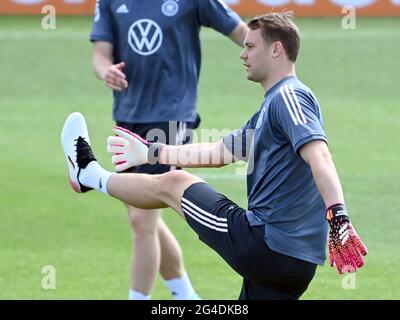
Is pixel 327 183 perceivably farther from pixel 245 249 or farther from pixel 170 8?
pixel 170 8

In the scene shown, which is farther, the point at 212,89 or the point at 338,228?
the point at 212,89

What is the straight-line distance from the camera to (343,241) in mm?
6262

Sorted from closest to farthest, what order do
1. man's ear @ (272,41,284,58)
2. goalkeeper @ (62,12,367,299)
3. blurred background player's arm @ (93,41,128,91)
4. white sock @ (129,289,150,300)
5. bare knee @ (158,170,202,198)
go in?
goalkeeper @ (62,12,367,299), man's ear @ (272,41,284,58), bare knee @ (158,170,202,198), blurred background player's arm @ (93,41,128,91), white sock @ (129,289,150,300)

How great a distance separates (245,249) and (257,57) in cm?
120

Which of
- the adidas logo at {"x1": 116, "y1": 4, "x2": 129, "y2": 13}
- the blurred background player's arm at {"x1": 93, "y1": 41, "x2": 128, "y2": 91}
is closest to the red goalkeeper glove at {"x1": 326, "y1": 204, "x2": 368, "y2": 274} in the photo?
the blurred background player's arm at {"x1": 93, "y1": 41, "x2": 128, "y2": 91}

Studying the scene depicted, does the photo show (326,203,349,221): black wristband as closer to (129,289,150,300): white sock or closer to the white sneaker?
the white sneaker

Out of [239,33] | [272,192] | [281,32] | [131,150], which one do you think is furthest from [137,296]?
[281,32]

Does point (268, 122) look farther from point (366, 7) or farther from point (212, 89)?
point (366, 7)

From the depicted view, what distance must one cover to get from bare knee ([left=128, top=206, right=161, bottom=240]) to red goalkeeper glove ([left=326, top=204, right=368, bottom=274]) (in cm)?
283

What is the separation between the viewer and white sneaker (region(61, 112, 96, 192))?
7.67 meters

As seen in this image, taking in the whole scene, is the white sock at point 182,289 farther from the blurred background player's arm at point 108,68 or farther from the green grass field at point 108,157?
the blurred background player's arm at point 108,68

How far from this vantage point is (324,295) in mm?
9305

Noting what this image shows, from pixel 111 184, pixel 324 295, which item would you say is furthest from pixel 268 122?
pixel 324 295

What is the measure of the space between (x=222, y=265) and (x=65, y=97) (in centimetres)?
881
